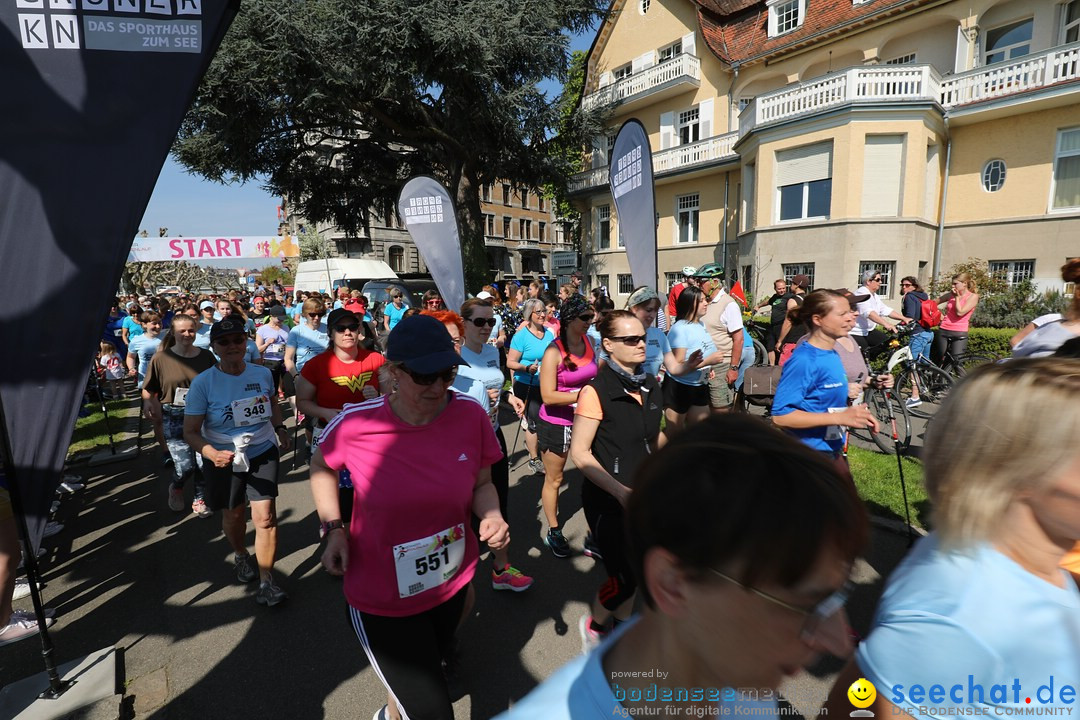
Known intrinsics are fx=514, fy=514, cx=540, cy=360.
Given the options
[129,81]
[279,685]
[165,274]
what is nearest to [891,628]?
[279,685]

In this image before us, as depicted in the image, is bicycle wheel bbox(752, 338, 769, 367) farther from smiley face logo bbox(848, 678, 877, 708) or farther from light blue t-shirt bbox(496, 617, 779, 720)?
light blue t-shirt bbox(496, 617, 779, 720)

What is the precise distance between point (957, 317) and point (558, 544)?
26.0ft

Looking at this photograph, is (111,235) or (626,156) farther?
(626,156)

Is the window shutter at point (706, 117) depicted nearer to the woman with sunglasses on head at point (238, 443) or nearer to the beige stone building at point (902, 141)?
the beige stone building at point (902, 141)

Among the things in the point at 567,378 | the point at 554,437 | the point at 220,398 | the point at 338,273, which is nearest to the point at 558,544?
the point at 554,437

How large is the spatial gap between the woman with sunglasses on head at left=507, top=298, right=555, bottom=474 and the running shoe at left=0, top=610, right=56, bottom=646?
405cm

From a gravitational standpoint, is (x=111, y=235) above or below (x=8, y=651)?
above

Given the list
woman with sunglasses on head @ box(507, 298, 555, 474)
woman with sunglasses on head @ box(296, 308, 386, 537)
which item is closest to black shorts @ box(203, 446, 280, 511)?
woman with sunglasses on head @ box(296, 308, 386, 537)

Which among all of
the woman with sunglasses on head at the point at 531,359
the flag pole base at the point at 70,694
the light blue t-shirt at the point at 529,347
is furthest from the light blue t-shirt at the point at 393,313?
the flag pole base at the point at 70,694

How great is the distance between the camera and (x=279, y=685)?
9.24 ft

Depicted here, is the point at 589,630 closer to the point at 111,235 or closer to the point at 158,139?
the point at 111,235

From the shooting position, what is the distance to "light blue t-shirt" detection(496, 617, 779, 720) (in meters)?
0.87

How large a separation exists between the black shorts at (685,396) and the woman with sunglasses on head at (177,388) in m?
4.56

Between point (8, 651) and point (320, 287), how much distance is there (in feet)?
68.4
